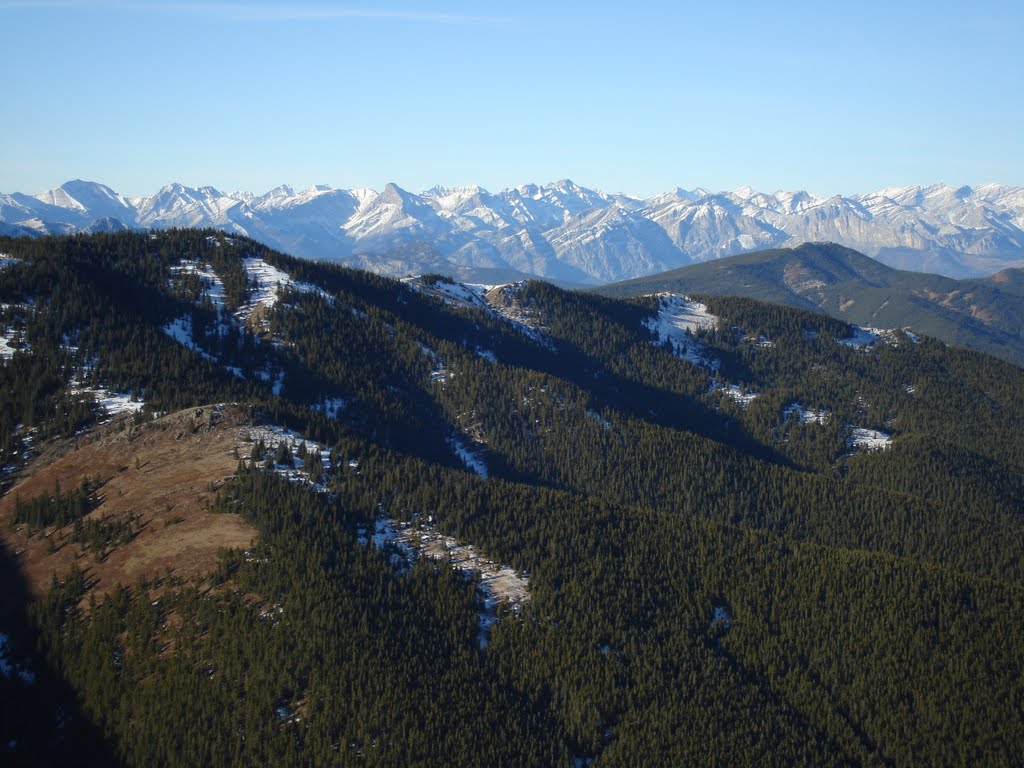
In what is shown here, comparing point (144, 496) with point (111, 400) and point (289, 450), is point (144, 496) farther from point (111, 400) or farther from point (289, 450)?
point (111, 400)

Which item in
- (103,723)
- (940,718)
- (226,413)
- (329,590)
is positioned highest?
(226,413)

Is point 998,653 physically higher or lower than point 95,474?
lower

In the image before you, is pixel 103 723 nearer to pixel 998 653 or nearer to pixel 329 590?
pixel 329 590

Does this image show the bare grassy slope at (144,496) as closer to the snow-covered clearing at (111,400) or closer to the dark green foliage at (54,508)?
the dark green foliage at (54,508)

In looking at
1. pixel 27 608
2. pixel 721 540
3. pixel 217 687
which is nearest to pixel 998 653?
pixel 721 540

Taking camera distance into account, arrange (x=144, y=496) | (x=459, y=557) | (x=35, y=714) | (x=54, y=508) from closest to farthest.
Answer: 1. (x=35, y=714)
2. (x=459, y=557)
3. (x=54, y=508)
4. (x=144, y=496)

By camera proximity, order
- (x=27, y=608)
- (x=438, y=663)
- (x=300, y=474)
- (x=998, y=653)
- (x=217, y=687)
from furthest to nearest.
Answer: (x=300, y=474), (x=998, y=653), (x=27, y=608), (x=438, y=663), (x=217, y=687)

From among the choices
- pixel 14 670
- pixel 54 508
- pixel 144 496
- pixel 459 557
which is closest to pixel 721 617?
pixel 459 557

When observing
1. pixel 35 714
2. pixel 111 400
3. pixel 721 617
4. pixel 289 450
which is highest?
pixel 111 400

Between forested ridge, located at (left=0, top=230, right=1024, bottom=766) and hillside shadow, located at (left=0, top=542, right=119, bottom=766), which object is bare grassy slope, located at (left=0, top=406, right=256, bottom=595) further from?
hillside shadow, located at (left=0, top=542, right=119, bottom=766)
